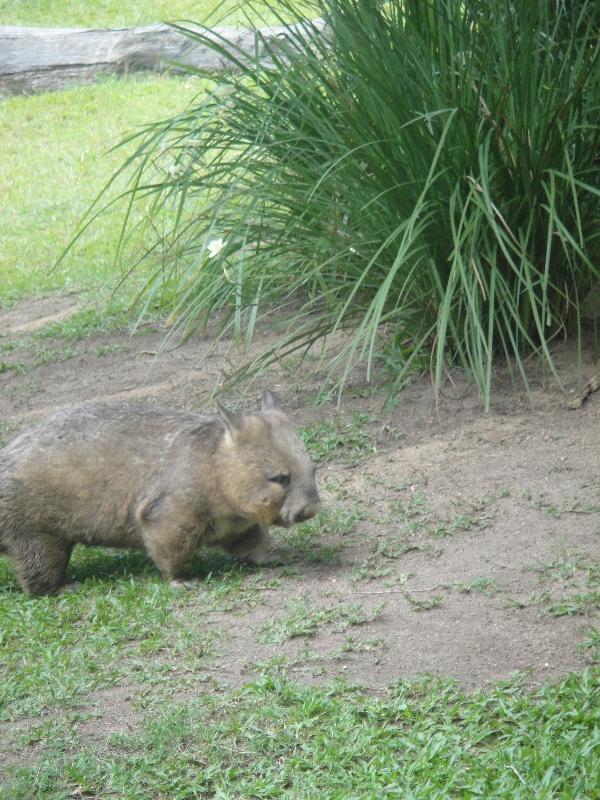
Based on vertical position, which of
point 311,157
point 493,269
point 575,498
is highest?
point 311,157

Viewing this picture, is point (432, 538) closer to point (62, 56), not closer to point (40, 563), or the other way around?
point (40, 563)

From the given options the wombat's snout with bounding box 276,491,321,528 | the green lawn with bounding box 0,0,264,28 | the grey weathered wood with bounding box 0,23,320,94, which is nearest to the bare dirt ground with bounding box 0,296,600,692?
the wombat's snout with bounding box 276,491,321,528

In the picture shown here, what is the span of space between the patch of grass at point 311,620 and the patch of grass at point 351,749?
48cm

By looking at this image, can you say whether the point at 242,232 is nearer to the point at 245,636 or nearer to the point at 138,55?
the point at 245,636

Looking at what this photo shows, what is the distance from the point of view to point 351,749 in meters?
3.96

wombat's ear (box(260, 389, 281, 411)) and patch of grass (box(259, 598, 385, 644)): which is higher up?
wombat's ear (box(260, 389, 281, 411))

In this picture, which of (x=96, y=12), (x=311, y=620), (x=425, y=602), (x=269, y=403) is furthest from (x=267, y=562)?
(x=96, y=12)

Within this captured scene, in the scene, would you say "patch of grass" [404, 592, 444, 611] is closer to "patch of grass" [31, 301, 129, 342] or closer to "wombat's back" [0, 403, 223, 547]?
"wombat's back" [0, 403, 223, 547]

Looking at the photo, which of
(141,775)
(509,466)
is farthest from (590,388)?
(141,775)

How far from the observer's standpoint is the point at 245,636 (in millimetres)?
4926

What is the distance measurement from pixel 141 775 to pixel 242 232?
4.01 meters

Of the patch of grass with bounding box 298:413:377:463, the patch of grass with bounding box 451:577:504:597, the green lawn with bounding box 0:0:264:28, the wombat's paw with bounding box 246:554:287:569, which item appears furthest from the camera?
the green lawn with bounding box 0:0:264:28

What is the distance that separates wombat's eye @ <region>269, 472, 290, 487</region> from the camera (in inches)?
217

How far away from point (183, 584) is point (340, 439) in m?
1.55
